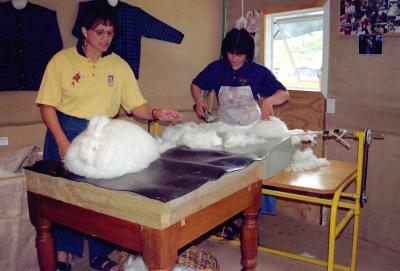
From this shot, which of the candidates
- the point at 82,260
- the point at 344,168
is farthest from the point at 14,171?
the point at 344,168

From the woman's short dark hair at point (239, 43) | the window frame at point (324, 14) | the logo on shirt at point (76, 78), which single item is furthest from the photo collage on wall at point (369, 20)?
the logo on shirt at point (76, 78)

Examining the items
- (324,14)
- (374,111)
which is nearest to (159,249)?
(374,111)

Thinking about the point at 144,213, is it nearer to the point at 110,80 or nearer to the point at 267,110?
the point at 110,80

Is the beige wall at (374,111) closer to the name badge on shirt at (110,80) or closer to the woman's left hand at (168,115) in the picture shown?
the woman's left hand at (168,115)

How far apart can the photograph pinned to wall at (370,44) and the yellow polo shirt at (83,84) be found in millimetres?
1565

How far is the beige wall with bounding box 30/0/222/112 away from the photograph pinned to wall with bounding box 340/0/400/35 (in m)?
1.22

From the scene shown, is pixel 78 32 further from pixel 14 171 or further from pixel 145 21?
pixel 14 171

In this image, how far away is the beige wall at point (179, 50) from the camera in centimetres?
322

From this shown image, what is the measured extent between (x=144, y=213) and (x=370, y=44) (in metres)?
2.08

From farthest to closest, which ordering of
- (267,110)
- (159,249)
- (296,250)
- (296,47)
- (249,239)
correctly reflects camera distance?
(296,47) < (296,250) < (267,110) < (249,239) < (159,249)

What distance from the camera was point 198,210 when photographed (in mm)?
1456

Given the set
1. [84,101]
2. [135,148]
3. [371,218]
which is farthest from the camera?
[371,218]

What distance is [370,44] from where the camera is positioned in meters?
2.71

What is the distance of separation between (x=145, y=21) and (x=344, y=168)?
1.77m
